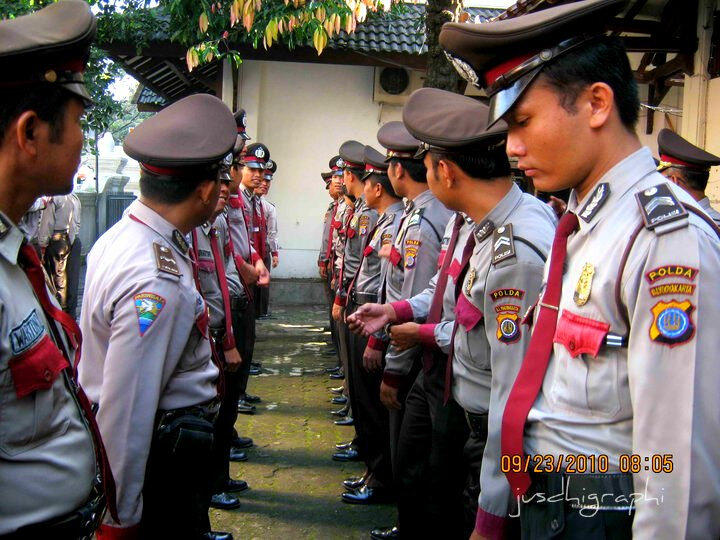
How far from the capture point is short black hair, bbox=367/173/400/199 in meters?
5.75

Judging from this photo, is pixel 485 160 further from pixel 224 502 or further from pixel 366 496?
pixel 224 502

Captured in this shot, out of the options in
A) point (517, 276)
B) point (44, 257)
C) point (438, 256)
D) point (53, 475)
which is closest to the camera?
point (53, 475)

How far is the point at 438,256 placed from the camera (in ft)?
13.8

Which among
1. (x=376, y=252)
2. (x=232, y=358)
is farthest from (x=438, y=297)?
(x=376, y=252)

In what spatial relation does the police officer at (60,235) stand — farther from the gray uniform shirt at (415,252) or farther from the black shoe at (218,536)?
the gray uniform shirt at (415,252)

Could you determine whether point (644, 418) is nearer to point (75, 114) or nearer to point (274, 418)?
point (75, 114)

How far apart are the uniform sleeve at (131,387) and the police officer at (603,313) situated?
4.20 ft

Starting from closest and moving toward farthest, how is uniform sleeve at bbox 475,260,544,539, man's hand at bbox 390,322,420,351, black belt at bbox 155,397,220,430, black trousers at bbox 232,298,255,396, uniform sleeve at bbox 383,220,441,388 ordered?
uniform sleeve at bbox 475,260,544,539
black belt at bbox 155,397,220,430
man's hand at bbox 390,322,420,351
uniform sleeve at bbox 383,220,441,388
black trousers at bbox 232,298,255,396

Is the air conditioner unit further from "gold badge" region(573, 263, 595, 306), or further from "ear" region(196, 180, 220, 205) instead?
"gold badge" region(573, 263, 595, 306)

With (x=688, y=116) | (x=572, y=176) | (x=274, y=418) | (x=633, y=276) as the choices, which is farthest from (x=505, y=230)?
(x=688, y=116)

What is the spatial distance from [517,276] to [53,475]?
5.21 feet

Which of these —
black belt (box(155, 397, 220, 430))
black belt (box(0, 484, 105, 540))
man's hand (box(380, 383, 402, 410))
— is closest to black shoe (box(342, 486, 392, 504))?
man's hand (box(380, 383, 402, 410))

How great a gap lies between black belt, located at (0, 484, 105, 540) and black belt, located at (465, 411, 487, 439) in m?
1.45

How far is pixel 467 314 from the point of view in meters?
2.79
